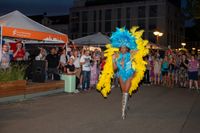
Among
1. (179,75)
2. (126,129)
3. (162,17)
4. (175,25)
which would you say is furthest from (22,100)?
(175,25)

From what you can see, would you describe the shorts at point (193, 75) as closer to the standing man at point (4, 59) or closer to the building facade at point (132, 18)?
the standing man at point (4, 59)

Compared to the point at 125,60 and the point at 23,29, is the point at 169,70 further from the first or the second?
the point at 125,60

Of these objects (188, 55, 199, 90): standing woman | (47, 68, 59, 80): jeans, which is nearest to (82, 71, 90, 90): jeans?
(47, 68, 59, 80): jeans

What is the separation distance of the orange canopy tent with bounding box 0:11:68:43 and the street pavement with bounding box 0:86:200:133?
263cm

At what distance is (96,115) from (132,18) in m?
66.8

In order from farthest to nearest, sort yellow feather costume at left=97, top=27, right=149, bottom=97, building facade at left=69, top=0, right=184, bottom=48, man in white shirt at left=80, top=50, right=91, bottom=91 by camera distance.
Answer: building facade at left=69, top=0, right=184, bottom=48 → man in white shirt at left=80, top=50, right=91, bottom=91 → yellow feather costume at left=97, top=27, right=149, bottom=97

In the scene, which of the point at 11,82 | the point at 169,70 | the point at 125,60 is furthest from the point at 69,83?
the point at 169,70

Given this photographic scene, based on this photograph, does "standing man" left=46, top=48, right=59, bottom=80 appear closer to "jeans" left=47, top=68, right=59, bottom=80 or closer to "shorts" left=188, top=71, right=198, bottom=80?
"jeans" left=47, top=68, right=59, bottom=80

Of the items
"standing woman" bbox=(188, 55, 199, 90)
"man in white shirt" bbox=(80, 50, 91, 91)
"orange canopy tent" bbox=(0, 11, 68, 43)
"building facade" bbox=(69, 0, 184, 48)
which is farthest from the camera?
"building facade" bbox=(69, 0, 184, 48)

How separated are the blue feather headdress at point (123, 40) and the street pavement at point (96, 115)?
192 cm

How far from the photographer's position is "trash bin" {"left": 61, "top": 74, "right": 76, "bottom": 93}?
47.4ft

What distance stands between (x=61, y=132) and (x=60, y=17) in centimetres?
8176

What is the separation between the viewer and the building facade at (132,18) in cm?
7138

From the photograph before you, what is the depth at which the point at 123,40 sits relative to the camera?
9500 millimetres
